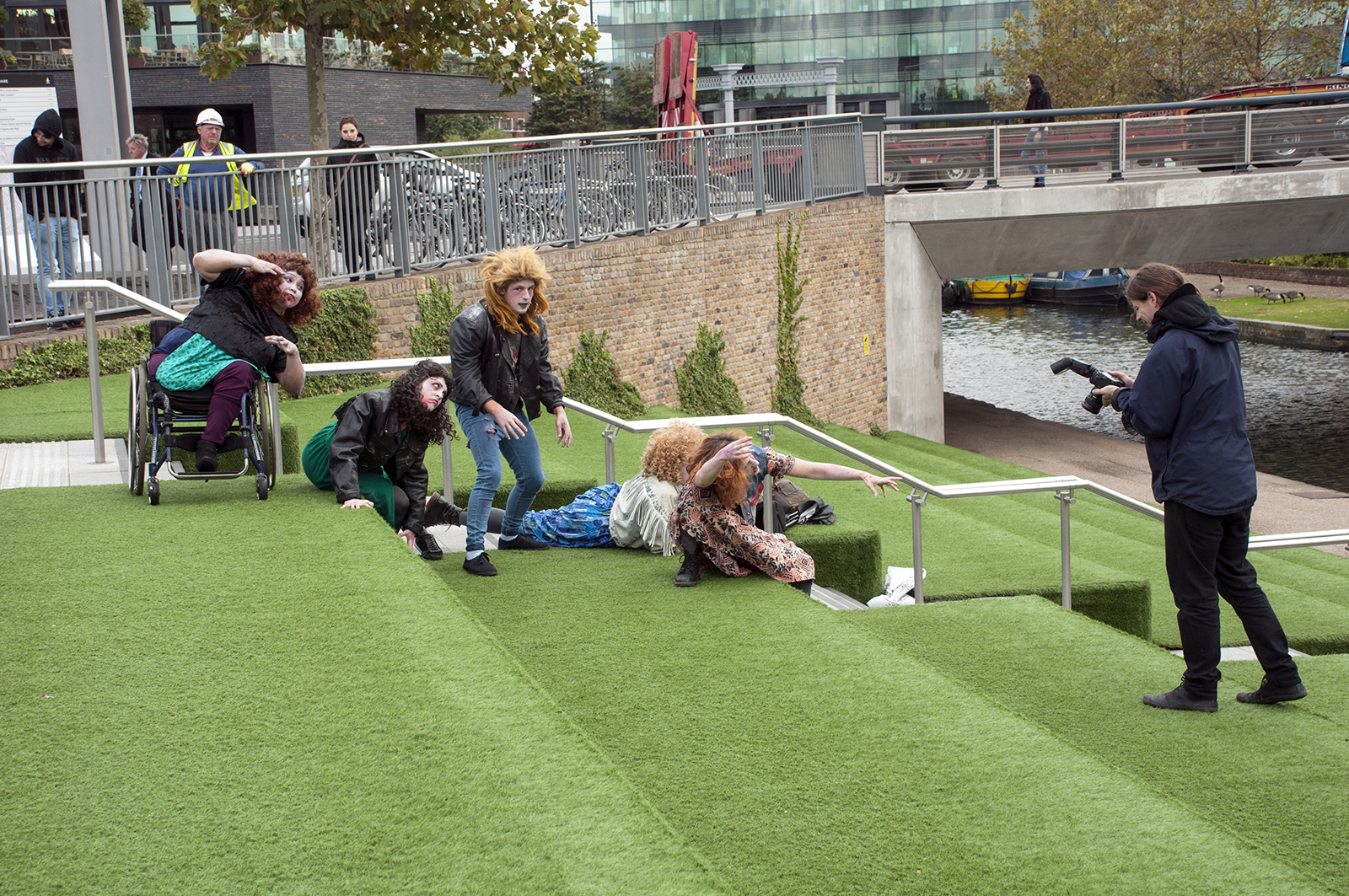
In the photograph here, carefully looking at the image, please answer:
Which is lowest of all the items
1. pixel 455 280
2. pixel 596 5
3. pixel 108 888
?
pixel 108 888

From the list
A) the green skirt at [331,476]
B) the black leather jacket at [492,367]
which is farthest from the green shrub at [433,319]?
the black leather jacket at [492,367]

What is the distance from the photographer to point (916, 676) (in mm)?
4727

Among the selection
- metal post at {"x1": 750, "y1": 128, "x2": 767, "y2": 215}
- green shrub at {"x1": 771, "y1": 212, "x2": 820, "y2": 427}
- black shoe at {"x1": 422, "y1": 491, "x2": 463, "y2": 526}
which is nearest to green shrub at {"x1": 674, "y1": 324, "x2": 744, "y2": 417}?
green shrub at {"x1": 771, "y1": 212, "x2": 820, "y2": 427}

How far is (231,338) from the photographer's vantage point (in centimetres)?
610

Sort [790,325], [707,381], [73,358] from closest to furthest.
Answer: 1. [73,358]
2. [707,381]
3. [790,325]

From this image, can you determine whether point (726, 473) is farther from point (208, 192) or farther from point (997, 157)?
point (997, 157)

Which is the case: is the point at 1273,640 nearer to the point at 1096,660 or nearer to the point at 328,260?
the point at 1096,660

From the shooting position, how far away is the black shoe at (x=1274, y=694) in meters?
4.98

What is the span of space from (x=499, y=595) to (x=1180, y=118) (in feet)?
59.5

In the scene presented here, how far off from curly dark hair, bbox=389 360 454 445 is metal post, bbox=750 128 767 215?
1170 centimetres

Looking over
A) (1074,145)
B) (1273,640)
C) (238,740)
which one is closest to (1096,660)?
(1273,640)

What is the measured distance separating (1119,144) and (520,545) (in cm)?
1644

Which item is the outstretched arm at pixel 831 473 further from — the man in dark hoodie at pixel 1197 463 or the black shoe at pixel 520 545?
the black shoe at pixel 520 545

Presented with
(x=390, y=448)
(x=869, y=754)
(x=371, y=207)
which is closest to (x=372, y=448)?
(x=390, y=448)
